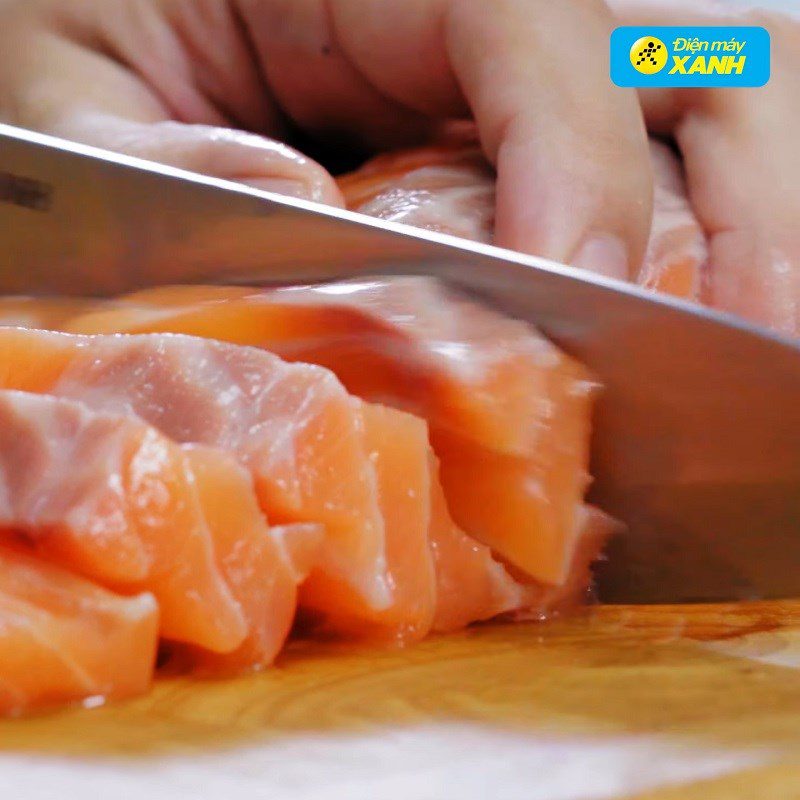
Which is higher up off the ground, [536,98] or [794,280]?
[536,98]

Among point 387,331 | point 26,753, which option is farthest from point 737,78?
point 26,753

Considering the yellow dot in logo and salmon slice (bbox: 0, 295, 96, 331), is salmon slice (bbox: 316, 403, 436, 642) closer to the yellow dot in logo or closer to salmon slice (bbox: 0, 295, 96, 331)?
salmon slice (bbox: 0, 295, 96, 331)

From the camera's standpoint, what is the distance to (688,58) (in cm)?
164

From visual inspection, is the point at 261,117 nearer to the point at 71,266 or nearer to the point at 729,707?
the point at 71,266

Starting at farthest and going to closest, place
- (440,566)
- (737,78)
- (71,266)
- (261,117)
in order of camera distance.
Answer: (261,117)
(737,78)
(71,266)
(440,566)

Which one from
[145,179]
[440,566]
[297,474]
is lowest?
[440,566]

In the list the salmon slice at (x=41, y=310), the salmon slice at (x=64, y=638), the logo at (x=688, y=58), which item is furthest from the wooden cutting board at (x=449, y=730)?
the logo at (x=688, y=58)

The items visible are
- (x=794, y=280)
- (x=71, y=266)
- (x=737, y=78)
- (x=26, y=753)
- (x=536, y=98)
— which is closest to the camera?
(x=26, y=753)

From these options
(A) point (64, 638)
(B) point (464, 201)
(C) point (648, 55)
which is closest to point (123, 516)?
(A) point (64, 638)

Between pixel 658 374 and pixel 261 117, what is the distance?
1227 mm

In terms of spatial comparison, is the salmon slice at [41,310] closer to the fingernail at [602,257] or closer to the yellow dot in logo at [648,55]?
the fingernail at [602,257]

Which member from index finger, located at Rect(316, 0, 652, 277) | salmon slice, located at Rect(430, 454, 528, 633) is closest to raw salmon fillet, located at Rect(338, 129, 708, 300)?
index finger, located at Rect(316, 0, 652, 277)

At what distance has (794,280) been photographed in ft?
4.67

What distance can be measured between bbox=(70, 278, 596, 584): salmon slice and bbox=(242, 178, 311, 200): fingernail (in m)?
0.34
